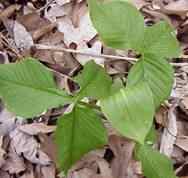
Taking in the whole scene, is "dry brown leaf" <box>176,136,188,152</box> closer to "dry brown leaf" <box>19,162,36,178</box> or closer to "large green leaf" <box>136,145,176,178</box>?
"large green leaf" <box>136,145,176,178</box>

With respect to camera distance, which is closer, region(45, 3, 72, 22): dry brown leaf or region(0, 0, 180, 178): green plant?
region(0, 0, 180, 178): green plant

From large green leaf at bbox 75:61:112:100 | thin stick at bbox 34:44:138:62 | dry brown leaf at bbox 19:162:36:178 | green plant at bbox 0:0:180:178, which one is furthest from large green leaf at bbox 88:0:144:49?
dry brown leaf at bbox 19:162:36:178

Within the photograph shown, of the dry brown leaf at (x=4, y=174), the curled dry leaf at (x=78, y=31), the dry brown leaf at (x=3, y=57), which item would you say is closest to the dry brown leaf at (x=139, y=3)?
the curled dry leaf at (x=78, y=31)

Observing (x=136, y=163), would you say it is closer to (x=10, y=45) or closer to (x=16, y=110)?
(x=16, y=110)

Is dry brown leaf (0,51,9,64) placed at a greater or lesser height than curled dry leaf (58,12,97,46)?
lesser

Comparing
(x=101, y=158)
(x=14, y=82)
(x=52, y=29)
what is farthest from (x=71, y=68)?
(x=14, y=82)

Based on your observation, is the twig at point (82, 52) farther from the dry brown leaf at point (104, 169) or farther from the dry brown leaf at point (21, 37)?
the dry brown leaf at point (104, 169)

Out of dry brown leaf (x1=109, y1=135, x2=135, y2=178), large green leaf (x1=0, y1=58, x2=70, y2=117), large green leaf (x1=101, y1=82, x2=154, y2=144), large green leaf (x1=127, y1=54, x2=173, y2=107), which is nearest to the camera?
large green leaf (x1=101, y1=82, x2=154, y2=144)
